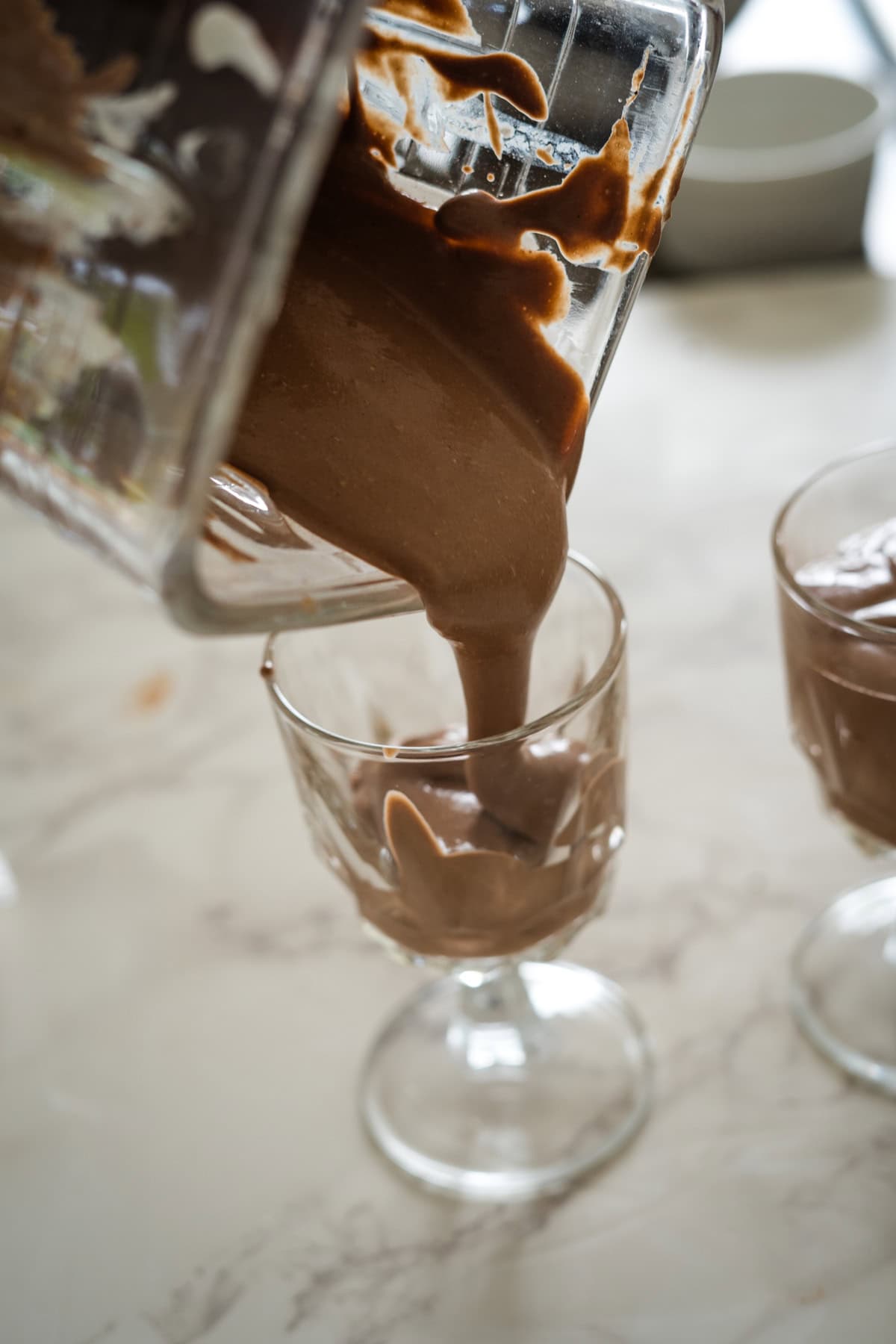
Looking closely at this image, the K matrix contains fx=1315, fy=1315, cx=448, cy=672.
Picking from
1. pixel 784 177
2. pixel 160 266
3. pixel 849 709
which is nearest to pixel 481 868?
pixel 849 709

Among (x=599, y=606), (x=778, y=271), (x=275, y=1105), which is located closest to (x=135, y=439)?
(x=599, y=606)

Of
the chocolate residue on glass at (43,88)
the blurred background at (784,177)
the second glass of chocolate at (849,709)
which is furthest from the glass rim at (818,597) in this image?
the blurred background at (784,177)

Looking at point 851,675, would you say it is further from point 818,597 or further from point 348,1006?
point 348,1006

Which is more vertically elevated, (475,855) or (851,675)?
(851,675)

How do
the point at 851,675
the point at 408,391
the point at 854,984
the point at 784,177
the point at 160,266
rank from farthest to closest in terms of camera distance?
the point at 784,177, the point at 854,984, the point at 851,675, the point at 408,391, the point at 160,266

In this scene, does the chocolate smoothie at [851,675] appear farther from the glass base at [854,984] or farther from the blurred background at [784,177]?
the blurred background at [784,177]

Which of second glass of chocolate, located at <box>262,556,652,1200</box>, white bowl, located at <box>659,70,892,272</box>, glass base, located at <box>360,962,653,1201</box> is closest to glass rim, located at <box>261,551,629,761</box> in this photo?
second glass of chocolate, located at <box>262,556,652,1200</box>

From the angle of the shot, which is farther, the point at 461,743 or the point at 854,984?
the point at 854,984
